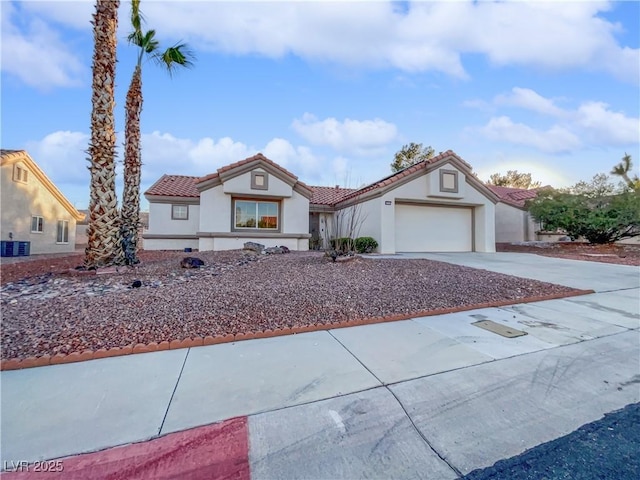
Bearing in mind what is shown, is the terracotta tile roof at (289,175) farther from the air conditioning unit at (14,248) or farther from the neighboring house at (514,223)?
the neighboring house at (514,223)

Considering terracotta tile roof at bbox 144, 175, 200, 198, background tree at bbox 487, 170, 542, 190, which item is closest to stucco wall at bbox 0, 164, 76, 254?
terracotta tile roof at bbox 144, 175, 200, 198

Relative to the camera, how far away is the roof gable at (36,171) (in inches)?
647

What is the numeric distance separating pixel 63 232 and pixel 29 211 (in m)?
3.86

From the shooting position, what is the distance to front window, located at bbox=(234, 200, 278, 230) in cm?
1414

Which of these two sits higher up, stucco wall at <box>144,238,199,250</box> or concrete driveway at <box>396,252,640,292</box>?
stucco wall at <box>144,238,199,250</box>

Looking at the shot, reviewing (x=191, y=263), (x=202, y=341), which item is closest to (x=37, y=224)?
(x=191, y=263)

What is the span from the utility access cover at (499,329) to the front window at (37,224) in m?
24.7

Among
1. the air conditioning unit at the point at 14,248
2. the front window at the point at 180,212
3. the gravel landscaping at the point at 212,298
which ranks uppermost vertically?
the front window at the point at 180,212

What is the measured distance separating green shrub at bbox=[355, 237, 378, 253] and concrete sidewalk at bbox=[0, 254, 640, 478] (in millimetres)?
9053

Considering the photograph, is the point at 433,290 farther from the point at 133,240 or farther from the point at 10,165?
the point at 10,165

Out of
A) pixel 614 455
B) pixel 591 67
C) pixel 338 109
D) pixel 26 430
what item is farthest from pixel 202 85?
pixel 591 67

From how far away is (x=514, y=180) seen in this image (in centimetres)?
3962

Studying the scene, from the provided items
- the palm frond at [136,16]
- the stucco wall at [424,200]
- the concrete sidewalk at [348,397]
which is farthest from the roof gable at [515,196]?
the palm frond at [136,16]
